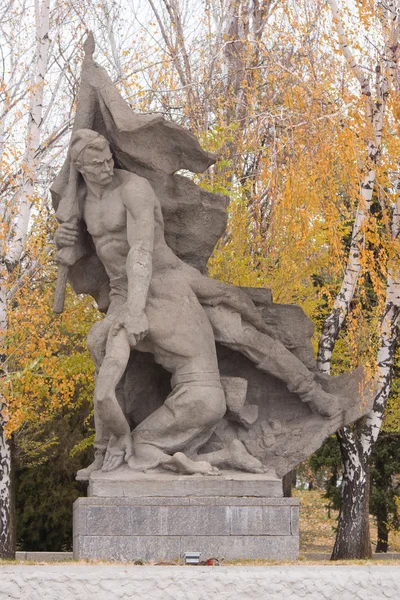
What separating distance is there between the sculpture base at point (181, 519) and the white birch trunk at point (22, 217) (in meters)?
5.83

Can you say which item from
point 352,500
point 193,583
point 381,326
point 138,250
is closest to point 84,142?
point 138,250

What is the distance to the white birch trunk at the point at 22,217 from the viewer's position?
43.5ft

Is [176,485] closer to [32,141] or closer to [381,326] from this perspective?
[381,326]

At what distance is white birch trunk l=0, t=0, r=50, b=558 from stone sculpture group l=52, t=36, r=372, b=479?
4.82 metres

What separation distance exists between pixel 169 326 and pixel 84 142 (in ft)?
5.97

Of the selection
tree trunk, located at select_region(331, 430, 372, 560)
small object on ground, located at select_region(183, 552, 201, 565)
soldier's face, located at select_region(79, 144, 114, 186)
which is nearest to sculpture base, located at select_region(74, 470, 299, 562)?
small object on ground, located at select_region(183, 552, 201, 565)

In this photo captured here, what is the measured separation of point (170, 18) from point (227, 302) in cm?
1254

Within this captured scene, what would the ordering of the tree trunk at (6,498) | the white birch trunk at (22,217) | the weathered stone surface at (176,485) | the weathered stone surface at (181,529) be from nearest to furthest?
the weathered stone surface at (181,529)
the weathered stone surface at (176,485)
the white birch trunk at (22,217)
the tree trunk at (6,498)

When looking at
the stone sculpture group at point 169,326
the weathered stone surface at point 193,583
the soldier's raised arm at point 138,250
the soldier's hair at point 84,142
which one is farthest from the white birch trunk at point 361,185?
the weathered stone surface at point 193,583

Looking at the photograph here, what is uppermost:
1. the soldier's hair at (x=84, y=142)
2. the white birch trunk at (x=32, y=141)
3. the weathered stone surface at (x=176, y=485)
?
the white birch trunk at (x=32, y=141)

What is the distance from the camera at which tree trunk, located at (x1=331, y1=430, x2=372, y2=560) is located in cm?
1196

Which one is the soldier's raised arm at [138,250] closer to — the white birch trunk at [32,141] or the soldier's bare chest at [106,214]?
the soldier's bare chest at [106,214]

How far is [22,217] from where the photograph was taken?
43.6 feet

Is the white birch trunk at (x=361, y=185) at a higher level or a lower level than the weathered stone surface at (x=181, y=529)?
higher
